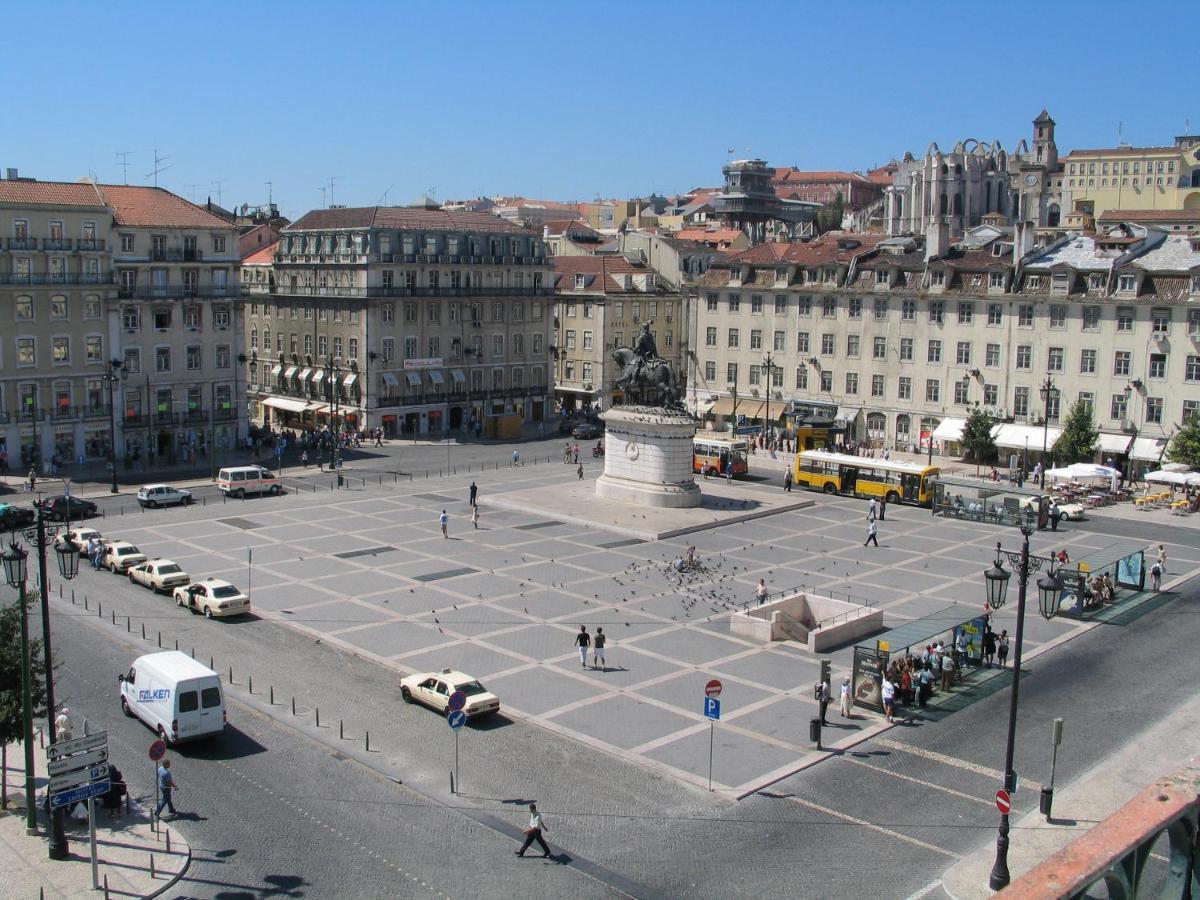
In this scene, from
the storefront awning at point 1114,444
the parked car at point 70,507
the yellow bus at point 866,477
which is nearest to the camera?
the parked car at point 70,507

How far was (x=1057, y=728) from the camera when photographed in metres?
25.5

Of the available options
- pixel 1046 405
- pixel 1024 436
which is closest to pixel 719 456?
pixel 1046 405

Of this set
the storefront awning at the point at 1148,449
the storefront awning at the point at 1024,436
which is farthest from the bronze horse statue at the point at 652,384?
the storefront awning at the point at 1148,449

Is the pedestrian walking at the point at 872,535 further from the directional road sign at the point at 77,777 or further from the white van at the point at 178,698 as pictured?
the directional road sign at the point at 77,777

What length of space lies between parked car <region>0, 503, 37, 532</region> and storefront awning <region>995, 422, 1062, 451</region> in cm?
5387

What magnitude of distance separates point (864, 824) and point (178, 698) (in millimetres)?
15466

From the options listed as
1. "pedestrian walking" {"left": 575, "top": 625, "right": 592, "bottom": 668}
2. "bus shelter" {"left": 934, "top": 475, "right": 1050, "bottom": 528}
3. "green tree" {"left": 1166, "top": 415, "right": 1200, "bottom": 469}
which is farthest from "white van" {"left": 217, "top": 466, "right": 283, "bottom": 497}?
"green tree" {"left": 1166, "top": 415, "right": 1200, "bottom": 469}

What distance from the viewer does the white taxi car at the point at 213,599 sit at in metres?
37.6

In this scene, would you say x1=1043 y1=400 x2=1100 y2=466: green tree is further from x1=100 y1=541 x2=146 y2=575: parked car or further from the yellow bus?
x1=100 y1=541 x2=146 y2=575: parked car

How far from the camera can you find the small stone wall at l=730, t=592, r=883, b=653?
120ft

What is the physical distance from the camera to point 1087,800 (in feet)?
83.1

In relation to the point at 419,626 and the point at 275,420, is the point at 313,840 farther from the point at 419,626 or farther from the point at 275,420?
the point at 275,420

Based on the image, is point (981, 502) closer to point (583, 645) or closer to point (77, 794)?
point (583, 645)

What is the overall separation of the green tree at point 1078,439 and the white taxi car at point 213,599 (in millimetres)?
48862
